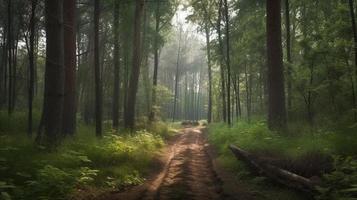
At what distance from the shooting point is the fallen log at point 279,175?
7.35 meters

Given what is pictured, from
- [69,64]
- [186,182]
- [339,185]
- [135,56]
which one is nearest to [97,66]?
[69,64]

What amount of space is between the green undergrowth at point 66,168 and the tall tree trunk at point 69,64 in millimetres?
3050

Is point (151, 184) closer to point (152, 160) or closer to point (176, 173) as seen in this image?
point (176, 173)

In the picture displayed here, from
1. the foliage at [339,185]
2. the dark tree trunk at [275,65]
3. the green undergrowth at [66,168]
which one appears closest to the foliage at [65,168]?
the green undergrowth at [66,168]

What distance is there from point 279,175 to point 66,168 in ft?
16.1

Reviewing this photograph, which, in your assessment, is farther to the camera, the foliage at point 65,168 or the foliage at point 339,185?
the foliage at point 65,168

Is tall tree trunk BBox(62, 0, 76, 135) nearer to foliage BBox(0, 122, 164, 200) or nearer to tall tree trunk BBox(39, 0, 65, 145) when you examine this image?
foliage BBox(0, 122, 164, 200)

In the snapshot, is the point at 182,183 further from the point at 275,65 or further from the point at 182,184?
the point at 275,65

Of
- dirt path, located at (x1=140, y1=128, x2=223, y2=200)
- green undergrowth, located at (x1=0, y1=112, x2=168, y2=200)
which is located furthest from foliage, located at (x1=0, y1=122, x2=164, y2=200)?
dirt path, located at (x1=140, y1=128, x2=223, y2=200)

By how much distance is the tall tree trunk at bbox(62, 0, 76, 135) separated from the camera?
15.0m

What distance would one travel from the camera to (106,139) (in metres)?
13.5

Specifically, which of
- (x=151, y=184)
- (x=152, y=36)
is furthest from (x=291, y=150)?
(x=152, y=36)

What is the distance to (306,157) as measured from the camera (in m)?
9.08

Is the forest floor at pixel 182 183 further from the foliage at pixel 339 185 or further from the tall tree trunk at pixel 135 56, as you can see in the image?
the tall tree trunk at pixel 135 56
